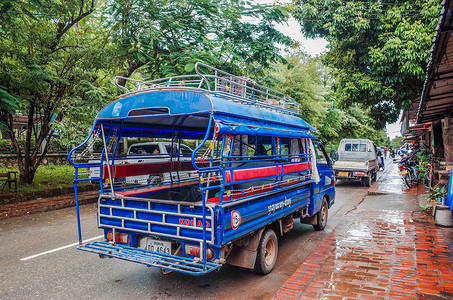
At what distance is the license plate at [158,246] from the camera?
3.86 m

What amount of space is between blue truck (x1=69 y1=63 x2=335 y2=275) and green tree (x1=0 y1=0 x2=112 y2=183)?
19.2 ft

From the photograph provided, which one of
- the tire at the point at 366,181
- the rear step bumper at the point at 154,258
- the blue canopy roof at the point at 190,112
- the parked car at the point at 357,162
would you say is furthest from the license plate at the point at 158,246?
the tire at the point at 366,181

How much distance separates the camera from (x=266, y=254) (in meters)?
4.66

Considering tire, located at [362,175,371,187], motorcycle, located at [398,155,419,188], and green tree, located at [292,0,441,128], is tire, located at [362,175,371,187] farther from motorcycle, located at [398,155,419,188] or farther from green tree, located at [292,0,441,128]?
green tree, located at [292,0,441,128]

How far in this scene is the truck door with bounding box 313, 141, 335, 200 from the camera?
688 centimetres

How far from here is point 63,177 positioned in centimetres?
1326

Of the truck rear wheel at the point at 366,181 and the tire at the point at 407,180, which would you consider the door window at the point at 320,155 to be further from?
the truck rear wheel at the point at 366,181

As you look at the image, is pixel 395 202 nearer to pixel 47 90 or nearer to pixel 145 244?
pixel 145 244

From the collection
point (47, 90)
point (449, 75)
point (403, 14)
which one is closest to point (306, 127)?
point (449, 75)

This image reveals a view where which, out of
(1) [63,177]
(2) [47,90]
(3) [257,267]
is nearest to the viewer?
(3) [257,267]

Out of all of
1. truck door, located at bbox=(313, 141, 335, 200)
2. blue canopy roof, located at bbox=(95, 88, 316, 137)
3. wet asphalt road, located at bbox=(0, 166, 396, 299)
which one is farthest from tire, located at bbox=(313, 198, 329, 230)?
blue canopy roof, located at bbox=(95, 88, 316, 137)

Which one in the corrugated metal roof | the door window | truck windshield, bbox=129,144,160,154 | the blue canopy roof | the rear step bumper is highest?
the corrugated metal roof

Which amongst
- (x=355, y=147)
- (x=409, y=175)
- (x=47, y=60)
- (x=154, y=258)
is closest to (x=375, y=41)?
(x=409, y=175)

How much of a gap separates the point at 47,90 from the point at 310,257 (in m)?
9.72
